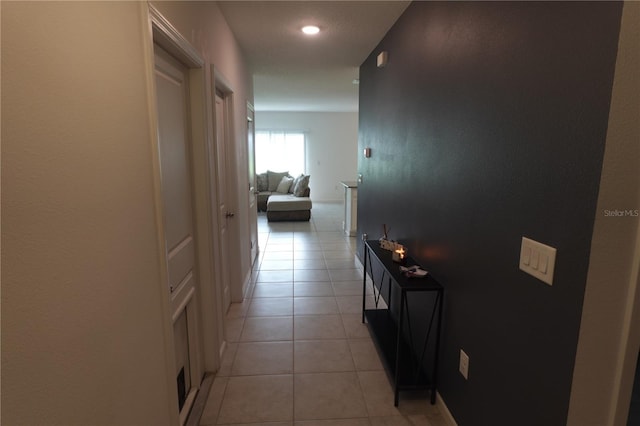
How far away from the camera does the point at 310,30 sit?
2895mm

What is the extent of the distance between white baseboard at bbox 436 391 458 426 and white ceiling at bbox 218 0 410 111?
8.34 ft

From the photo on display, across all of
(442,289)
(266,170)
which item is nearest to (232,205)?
(442,289)

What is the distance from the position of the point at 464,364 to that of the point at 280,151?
857cm

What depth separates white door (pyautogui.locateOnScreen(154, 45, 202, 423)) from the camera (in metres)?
1.59

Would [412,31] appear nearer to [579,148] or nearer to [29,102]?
[579,148]

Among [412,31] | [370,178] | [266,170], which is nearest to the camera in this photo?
[412,31]

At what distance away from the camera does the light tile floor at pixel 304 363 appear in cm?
196

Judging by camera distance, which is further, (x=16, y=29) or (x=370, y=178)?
(x=370, y=178)

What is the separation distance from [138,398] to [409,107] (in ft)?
7.47

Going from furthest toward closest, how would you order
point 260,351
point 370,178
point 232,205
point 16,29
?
point 370,178, point 232,205, point 260,351, point 16,29

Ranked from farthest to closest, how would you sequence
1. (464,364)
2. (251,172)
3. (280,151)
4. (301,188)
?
(280,151), (301,188), (251,172), (464,364)

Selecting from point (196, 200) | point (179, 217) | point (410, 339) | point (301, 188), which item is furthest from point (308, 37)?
point (301, 188)

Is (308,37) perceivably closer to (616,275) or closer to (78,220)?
(78,220)

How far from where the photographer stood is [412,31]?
7.82 feet
